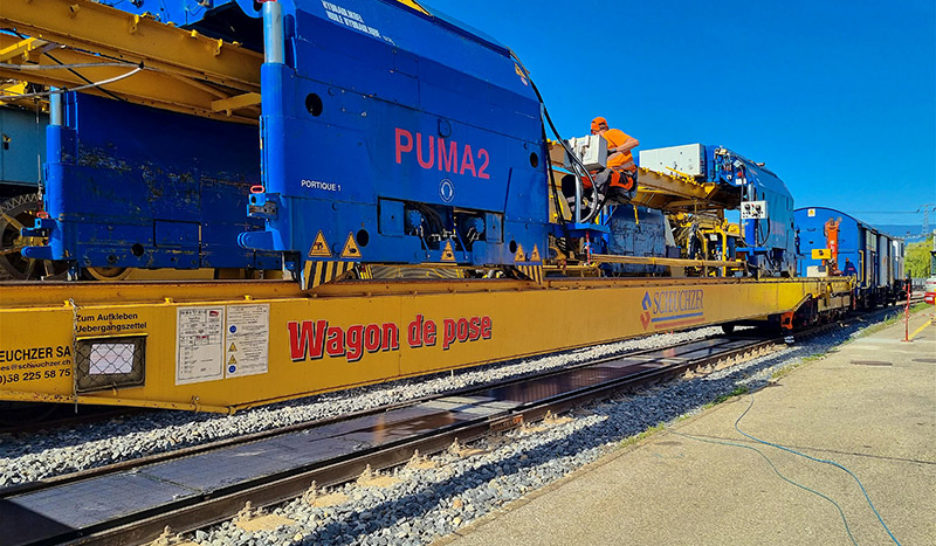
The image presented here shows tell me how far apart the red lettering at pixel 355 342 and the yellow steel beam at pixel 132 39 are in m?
2.17

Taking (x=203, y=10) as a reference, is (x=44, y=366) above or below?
below

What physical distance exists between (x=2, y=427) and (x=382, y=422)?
3.69 meters

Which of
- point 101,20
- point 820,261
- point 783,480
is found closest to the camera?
point 101,20

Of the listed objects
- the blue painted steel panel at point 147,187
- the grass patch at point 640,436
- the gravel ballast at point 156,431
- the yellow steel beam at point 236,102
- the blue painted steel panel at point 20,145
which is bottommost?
the grass patch at point 640,436

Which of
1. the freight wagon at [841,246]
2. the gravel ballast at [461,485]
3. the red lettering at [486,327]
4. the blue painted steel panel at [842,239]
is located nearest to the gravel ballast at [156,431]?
the gravel ballast at [461,485]

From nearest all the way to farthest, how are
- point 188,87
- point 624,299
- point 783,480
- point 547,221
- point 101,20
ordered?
point 101,20 → point 783,480 → point 188,87 → point 547,221 → point 624,299

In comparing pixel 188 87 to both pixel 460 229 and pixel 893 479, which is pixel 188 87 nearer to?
pixel 460 229

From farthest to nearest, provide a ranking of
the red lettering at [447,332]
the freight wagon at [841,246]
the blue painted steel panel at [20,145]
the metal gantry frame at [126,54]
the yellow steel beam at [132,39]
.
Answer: the freight wagon at [841,246], the blue painted steel panel at [20,145], the red lettering at [447,332], the metal gantry frame at [126,54], the yellow steel beam at [132,39]

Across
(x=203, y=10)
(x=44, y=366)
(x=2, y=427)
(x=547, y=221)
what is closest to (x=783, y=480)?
(x=547, y=221)

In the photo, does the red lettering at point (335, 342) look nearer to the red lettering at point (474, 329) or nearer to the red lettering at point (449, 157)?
the red lettering at point (474, 329)

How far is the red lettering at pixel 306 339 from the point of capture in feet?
13.0

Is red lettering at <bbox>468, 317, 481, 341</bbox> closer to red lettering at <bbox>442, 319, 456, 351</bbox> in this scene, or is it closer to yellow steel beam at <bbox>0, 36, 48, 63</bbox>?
red lettering at <bbox>442, 319, 456, 351</bbox>

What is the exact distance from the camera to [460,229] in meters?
5.73

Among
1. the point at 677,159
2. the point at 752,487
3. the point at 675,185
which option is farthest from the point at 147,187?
the point at 677,159
